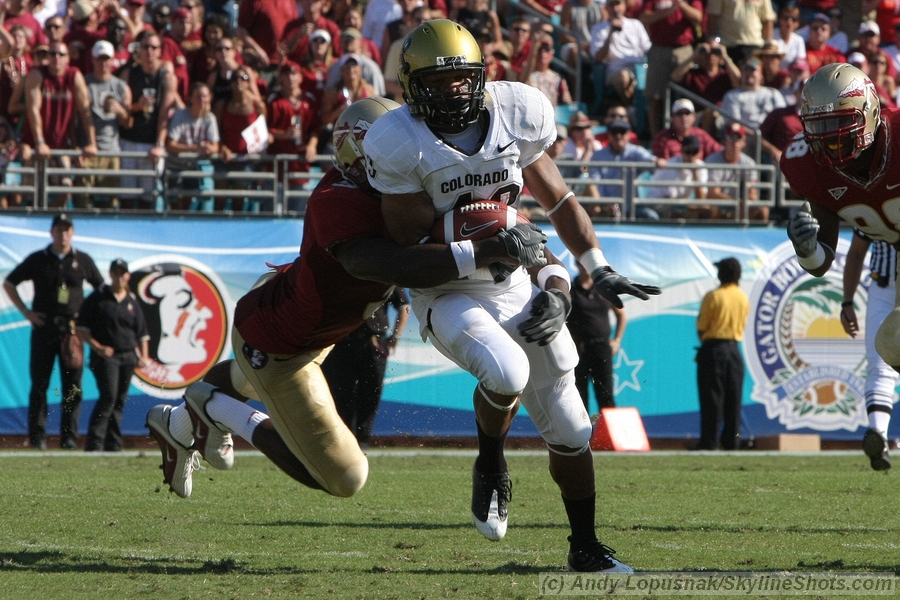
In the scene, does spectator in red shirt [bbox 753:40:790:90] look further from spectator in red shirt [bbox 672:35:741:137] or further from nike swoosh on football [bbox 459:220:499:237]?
nike swoosh on football [bbox 459:220:499:237]

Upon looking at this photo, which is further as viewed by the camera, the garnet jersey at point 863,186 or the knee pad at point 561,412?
the garnet jersey at point 863,186

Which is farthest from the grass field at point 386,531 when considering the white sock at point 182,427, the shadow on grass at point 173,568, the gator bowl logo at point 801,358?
the gator bowl logo at point 801,358

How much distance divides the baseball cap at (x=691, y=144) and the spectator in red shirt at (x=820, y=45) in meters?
2.71

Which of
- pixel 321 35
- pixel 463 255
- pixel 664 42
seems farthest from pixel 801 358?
pixel 463 255

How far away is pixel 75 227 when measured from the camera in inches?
401

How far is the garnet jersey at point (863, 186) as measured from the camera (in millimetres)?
4859

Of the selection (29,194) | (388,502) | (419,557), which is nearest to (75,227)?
(29,194)

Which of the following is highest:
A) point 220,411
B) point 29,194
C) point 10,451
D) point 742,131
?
point 742,131

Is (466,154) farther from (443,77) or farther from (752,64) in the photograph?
(752,64)

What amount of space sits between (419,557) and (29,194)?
729 centimetres

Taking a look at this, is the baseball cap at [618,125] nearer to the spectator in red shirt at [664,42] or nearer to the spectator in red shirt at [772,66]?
the spectator in red shirt at [664,42]

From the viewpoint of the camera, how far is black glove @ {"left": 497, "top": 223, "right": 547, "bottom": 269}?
4.03 meters

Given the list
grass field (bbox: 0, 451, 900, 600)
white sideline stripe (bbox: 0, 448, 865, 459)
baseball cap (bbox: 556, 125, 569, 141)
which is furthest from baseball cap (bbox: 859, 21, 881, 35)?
grass field (bbox: 0, 451, 900, 600)

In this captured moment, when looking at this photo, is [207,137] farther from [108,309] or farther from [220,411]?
[220,411]
